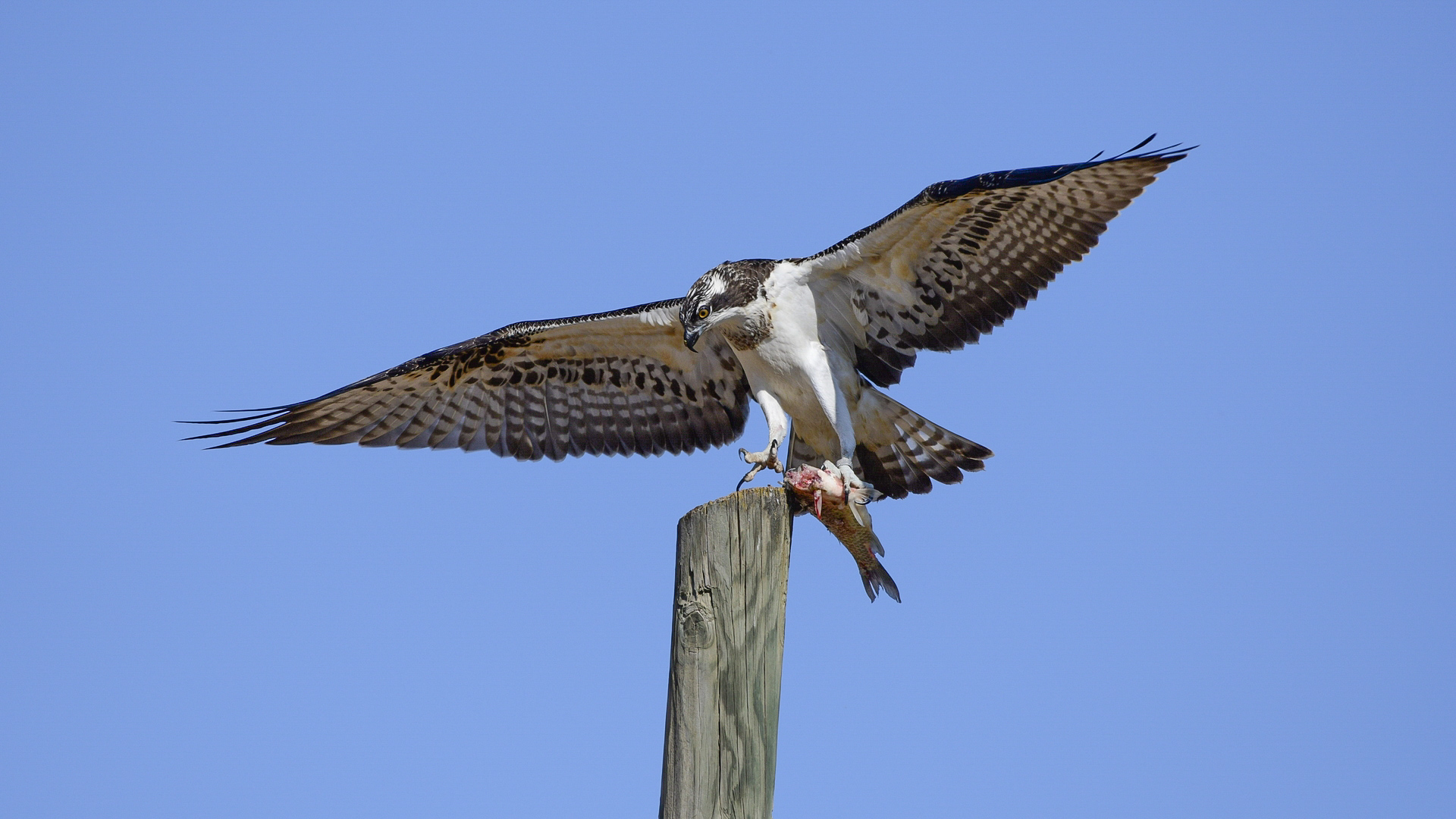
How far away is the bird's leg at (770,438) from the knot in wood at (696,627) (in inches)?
80.6

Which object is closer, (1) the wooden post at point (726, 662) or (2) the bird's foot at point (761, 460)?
(1) the wooden post at point (726, 662)

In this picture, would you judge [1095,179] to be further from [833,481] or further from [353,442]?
[353,442]

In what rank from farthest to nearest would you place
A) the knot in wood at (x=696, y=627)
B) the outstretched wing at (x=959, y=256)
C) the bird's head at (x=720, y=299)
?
the bird's head at (x=720, y=299)
the outstretched wing at (x=959, y=256)
the knot in wood at (x=696, y=627)

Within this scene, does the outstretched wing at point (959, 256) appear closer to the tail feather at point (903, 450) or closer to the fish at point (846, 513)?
the tail feather at point (903, 450)

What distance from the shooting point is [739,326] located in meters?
6.73

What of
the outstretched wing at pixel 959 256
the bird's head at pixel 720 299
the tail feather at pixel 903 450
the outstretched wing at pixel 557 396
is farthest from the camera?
the outstretched wing at pixel 557 396

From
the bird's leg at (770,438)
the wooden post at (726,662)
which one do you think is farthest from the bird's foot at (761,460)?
the wooden post at (726,662)

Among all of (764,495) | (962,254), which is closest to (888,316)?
(962,254)

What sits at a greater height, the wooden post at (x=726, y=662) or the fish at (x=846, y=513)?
the fish at (x=846, y=513)

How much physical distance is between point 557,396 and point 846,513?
262 centimetres

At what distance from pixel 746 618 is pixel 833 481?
177cm

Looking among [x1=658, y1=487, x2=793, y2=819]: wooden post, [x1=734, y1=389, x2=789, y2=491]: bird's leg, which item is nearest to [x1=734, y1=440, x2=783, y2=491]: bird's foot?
[x1=734, y1=389, x2=789, y2=491]: bird's leg

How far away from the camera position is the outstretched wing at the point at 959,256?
20.7ft

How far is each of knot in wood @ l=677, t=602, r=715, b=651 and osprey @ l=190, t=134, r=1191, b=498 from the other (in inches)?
77.6
